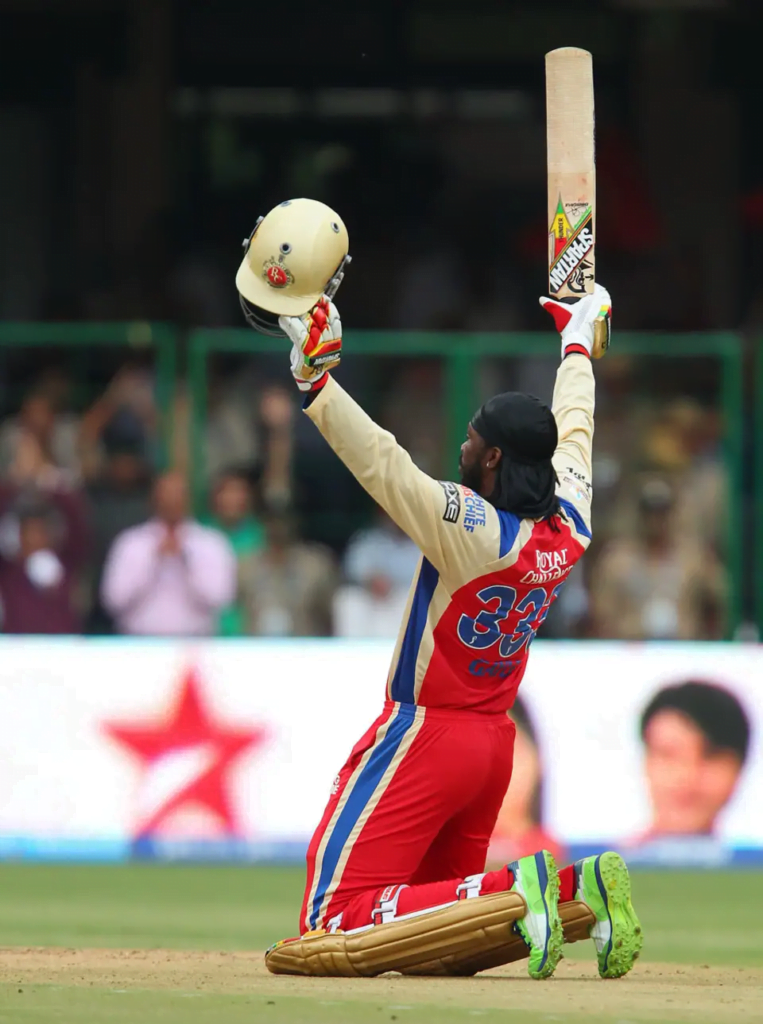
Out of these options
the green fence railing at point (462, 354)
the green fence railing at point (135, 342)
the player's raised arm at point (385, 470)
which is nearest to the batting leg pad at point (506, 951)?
the player's raised arm at point (385, 470)

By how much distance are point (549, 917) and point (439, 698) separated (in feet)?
2.55

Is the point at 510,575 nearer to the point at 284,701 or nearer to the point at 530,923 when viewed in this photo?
the point at 530,923

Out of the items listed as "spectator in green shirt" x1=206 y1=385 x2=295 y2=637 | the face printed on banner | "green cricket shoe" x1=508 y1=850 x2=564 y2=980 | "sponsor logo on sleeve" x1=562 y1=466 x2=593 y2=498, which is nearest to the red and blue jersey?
"sponsor logo on sleeve" x1=562 y1=466 x2=593 y2=498

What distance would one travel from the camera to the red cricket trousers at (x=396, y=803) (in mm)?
6172

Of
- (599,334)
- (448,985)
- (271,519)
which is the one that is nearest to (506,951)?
(448,985)

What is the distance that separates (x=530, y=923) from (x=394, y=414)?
6921mm

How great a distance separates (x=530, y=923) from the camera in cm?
587

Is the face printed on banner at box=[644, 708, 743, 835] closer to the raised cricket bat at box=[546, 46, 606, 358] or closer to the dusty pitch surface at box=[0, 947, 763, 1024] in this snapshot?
the dusty pitch surface at box=[0, 947, 763, 1024]

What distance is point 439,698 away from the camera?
623 centimetres

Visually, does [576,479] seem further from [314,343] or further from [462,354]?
[462,354]

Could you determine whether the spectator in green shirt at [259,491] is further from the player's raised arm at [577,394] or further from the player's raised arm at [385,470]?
the player's raised arm at [385,470]

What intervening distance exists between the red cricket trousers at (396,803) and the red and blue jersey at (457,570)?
0.31 ft

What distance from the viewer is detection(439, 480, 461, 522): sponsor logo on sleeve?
19.8ft

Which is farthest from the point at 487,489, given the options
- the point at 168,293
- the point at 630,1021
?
the point at 168,293
